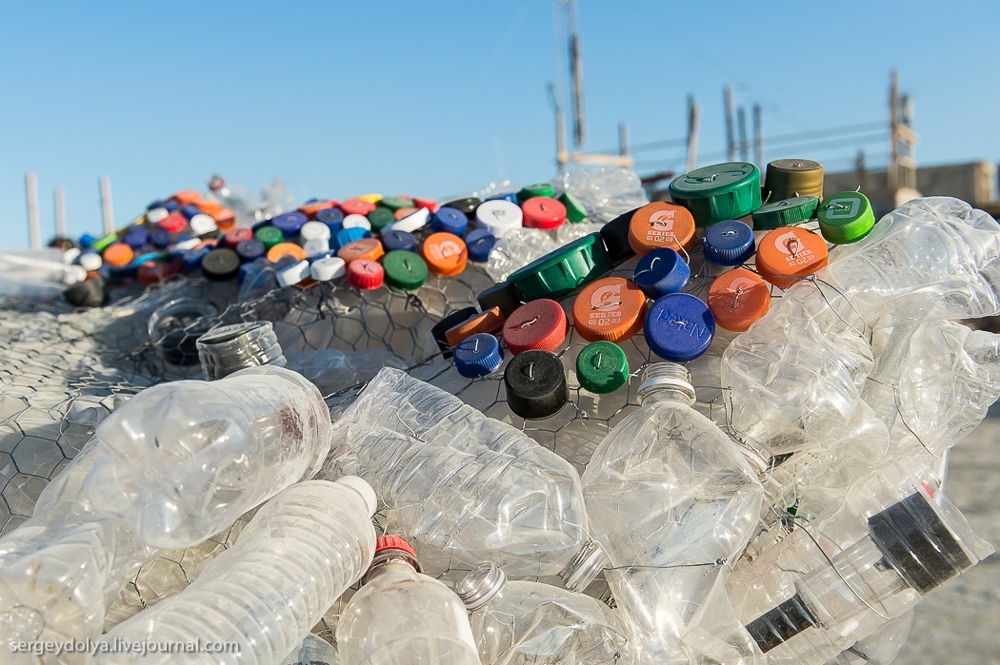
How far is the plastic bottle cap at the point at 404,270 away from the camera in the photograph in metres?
2.41

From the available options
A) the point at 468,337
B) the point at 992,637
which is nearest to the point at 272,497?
the point at 468,337

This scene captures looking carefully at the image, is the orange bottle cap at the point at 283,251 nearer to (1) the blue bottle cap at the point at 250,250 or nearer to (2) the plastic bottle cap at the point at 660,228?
(1) the blue bottle cap at the point at 250,250

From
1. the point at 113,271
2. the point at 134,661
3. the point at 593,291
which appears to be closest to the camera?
the point at 134,661

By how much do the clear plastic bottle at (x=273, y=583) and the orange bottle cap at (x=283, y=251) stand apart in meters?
1.74

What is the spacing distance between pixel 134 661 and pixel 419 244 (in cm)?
184

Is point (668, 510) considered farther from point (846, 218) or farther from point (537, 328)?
point (846, 218)

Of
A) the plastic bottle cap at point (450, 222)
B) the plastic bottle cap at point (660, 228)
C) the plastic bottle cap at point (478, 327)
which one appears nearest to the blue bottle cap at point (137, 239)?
the plastic bottle cap at point (450, 222)

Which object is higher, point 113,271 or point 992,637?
point 113,271

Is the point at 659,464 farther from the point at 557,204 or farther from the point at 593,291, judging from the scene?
the point at 557,204

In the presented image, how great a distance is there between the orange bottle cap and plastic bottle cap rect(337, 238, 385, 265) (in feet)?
1.22

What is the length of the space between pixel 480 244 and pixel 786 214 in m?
1.05

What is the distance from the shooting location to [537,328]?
1.70 m

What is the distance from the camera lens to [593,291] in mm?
1742

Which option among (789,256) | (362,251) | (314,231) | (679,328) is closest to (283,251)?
(314,231)
